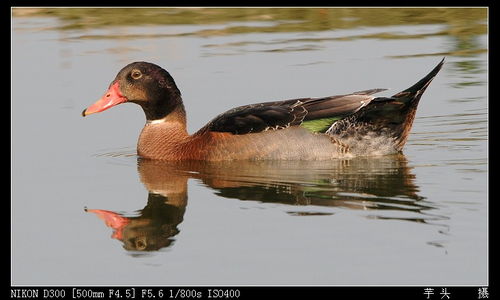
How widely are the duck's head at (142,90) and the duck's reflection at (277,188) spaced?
724mm

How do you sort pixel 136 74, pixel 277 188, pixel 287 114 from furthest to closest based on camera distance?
pixel 136 74, pixel 287 114, pixel 277 188

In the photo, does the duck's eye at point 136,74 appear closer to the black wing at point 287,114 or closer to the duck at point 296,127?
the duck at point 296,127

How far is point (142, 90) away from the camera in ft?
42.3

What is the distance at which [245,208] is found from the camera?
33.1 feet

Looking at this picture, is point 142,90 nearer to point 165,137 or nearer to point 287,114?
point 165,137

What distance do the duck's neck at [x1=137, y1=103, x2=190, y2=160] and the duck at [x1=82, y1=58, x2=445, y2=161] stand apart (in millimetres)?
14

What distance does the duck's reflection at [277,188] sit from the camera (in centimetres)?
967

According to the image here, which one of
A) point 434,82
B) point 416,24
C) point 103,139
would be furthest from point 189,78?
point 416,24

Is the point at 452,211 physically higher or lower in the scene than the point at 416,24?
lower

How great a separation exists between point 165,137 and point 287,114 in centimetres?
153

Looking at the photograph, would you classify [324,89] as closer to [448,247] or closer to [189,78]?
[189,78]

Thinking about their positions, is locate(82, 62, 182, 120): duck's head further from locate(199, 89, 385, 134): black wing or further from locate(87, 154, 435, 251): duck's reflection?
locate(199, 89, 385, 134): black wing

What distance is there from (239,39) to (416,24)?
338 centimetres

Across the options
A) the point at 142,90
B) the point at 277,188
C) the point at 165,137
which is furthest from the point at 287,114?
the point at 142,90
